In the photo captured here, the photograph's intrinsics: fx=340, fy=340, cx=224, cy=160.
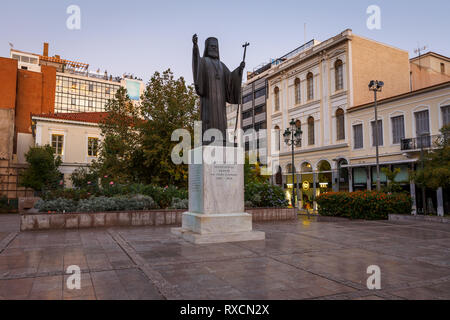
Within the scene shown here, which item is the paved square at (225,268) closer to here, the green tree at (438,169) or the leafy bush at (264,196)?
the leafy bush at (264,196)

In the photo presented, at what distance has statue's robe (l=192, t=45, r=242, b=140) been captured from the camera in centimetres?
892

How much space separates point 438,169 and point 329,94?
61.3ft

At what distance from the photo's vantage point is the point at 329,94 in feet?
108

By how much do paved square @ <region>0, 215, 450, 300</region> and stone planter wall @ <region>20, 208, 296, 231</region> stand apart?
105 inches

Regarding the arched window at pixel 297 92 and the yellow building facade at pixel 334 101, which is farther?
the arched window at pixel 297 92

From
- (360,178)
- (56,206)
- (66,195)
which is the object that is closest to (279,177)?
(360,178)

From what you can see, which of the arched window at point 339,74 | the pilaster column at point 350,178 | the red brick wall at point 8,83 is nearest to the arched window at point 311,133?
the arched window at point 339,74

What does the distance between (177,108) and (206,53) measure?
10.6m

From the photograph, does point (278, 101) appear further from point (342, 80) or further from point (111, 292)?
point (111, 292)

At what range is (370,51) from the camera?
31688mm

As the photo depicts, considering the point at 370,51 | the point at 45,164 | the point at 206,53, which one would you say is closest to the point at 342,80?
the point at 370,51

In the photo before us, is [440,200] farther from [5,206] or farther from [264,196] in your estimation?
[5,206]

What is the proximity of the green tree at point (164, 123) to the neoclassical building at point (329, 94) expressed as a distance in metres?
14.5

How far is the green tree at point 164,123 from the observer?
63.4 ft
